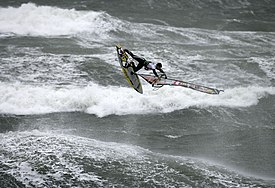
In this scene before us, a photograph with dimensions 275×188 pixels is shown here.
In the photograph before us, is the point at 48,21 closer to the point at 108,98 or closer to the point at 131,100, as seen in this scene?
the point at 108,98

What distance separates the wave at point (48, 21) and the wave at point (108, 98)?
25.8ft

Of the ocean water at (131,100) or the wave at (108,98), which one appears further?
the wave at (108,98)

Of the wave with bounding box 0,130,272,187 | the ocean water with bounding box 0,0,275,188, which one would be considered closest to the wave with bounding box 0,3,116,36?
the ocean water with bounding box 0,0,275,188

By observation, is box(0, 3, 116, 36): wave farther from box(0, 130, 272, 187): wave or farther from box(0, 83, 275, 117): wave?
box(0, 130, 272, 187): wave

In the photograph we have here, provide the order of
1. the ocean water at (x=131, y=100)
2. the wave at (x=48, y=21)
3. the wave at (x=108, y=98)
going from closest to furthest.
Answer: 1. the ocean water at (x=131, y=100)
2. the wave at (x=108, y=98)
3. the wave at (x=48, y=21)

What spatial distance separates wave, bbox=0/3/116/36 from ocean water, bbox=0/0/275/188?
64 millimetres

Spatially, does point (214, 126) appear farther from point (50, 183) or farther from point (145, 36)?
point (145, 36)

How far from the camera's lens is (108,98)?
1825 centimetres

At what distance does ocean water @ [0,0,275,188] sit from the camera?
41.3ft

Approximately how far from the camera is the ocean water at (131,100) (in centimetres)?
1259

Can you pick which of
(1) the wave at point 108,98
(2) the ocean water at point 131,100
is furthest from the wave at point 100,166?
(1) the wave at point 108,98

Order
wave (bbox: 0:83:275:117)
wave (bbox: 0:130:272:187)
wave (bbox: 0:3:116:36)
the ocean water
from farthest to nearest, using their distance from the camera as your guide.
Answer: wave (bbox: 0:3:116:36), wave (bbox: 0:83:275:117), the ocean water, wave (bbox: 0:130:272:187)

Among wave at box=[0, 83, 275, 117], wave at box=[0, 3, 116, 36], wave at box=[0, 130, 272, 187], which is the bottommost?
wave at box=[0, 130, 272, 187]

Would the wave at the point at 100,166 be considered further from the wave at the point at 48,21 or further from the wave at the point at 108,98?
the wave at the point at 48,21
